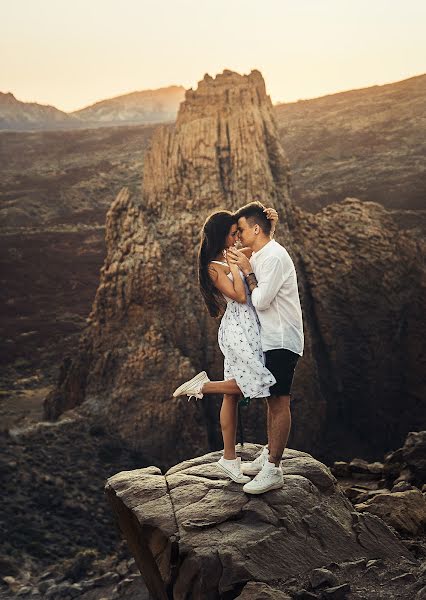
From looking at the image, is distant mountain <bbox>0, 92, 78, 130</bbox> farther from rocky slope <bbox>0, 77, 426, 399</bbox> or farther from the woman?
the woman

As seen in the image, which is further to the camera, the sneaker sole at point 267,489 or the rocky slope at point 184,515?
the sneaker sole at point 267,489

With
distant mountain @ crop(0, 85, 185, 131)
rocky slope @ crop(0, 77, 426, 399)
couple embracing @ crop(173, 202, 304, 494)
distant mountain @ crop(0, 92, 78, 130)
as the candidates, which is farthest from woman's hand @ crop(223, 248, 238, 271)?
distant mountain @ crop(0, 92, 78, 130)

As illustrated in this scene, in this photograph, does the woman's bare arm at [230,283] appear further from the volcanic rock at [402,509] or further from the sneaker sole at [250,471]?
the volcanic rock at [402,509]

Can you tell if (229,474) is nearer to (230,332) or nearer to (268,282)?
(230,332)

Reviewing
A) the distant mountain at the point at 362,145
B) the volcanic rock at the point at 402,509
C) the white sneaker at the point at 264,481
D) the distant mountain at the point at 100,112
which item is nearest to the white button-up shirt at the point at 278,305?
the white sneaker at the point at 264,481

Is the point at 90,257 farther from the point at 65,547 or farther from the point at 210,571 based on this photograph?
the point at 210,571

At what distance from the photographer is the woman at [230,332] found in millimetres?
4559

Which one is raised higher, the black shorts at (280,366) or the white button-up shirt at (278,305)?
the white button-up shirt at (278,305)

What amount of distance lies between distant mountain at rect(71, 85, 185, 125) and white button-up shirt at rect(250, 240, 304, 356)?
269 ft

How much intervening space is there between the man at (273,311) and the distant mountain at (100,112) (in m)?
72.1

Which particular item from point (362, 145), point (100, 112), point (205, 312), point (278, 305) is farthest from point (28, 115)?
point (278, 305)

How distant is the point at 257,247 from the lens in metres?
4.65

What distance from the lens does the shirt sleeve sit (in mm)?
4402

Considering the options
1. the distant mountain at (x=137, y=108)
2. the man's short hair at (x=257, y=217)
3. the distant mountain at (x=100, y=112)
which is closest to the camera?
the man's short hair at (x=257, y=217)
